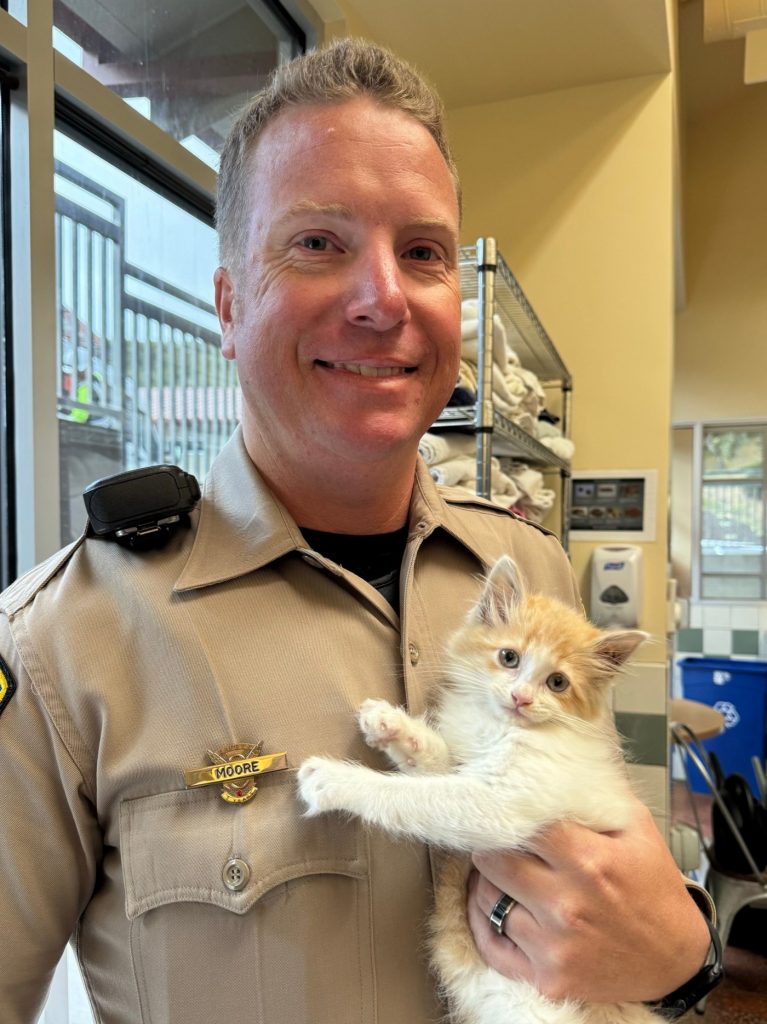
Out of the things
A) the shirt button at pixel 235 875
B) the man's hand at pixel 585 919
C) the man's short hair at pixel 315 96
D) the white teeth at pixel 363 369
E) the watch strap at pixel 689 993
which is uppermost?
the man's short hair at pixel 315 96

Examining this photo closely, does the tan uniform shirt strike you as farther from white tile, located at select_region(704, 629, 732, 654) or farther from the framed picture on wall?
white tile, located at select_region(704, 629, 732, 654)

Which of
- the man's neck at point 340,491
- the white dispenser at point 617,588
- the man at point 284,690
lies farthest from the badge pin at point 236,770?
the white dispenser at point 617,588

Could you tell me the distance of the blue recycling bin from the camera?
4.68 m

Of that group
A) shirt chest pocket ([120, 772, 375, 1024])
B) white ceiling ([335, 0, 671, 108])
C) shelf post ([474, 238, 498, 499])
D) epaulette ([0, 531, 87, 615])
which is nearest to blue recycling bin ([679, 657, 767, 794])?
white ceiling ([335, 0, 671, 108])

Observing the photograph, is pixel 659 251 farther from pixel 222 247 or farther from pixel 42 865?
pixel 42 865

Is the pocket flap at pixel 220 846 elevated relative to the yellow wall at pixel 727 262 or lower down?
lower down

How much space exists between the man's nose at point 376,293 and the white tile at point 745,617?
5.07 metres

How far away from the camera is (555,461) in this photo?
2568 mm

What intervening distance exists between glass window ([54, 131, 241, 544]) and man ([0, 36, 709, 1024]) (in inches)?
34.7

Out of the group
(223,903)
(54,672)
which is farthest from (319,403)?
(223,903)

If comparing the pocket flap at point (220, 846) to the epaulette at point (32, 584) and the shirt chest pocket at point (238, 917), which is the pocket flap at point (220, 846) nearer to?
the shirt chest pocket at point (238, 917)

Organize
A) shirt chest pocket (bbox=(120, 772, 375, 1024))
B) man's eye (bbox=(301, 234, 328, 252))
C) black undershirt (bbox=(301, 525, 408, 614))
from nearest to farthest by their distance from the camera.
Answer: shirt chest pocket (bbox=(120, 772, 375, 1024)) < man's eye (bbox=(301, 234, 328, 252)) < black undershirt (bbox=(301, 525, 408, 614))

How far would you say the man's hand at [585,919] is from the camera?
77 cm

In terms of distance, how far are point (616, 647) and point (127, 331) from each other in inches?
61.2
